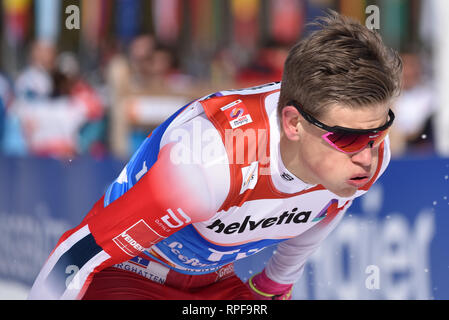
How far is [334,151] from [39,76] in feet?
25.2

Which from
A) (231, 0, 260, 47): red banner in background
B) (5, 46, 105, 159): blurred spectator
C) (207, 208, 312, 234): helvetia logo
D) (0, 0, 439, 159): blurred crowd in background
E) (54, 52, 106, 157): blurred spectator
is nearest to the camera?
(207, 208, 312, 234): helvetia logo

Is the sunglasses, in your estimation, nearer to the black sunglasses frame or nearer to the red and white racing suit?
the black sunglasses frame

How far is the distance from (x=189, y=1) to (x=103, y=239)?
13625 millimetres

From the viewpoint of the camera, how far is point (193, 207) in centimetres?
285

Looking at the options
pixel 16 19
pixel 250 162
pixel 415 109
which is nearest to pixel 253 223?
pixel 250 162

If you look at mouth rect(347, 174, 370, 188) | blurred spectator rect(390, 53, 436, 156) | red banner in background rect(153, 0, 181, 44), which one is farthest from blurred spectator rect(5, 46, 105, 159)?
mouth rect(347, 174, 370, 188)

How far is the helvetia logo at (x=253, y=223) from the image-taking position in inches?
124

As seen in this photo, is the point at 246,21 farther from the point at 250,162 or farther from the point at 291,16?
the point at 250,162

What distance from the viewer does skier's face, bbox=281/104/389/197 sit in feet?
9.18

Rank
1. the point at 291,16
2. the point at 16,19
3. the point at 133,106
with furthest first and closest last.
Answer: the point at 16,19 → the point at 291,16 → the point at 133,106

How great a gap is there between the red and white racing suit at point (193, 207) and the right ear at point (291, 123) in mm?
99

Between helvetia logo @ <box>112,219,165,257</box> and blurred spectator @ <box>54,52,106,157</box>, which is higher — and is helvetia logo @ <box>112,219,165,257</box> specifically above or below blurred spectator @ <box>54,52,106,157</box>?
above

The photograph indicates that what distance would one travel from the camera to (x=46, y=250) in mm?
7348

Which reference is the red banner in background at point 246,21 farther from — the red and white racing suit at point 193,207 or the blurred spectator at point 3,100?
the red and white racing suit at point 193,207
